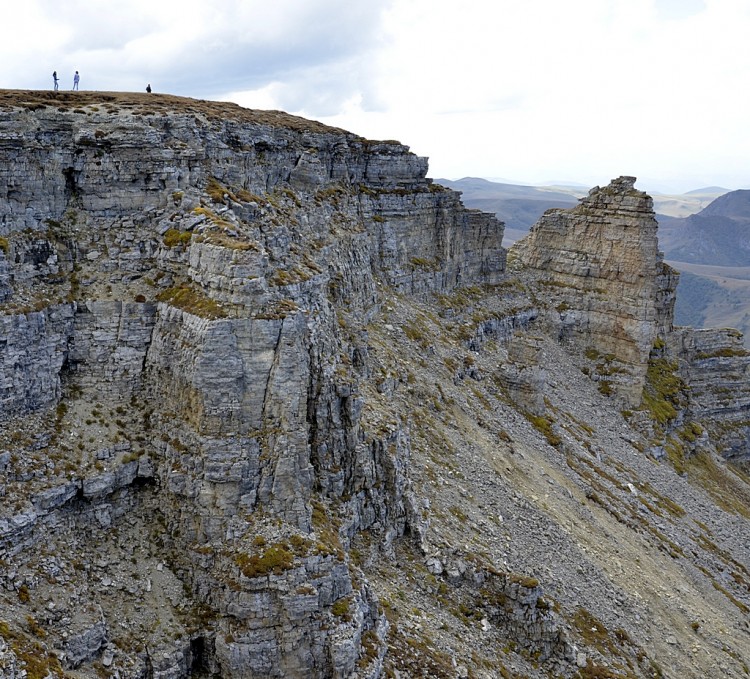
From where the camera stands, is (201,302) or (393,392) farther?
(393,392)

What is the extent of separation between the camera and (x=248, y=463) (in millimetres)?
39062

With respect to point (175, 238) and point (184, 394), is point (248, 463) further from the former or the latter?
point (175, 238)

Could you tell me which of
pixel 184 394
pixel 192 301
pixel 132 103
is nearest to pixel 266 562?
pixel 184 394

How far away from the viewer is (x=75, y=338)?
4184 centimetres

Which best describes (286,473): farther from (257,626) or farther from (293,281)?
(293,281)

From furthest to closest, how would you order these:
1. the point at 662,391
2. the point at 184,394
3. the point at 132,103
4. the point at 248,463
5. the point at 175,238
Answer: the point at 662,391 < the point at 132,103 < the point at 175,238 < the point at 184,394 < the point at 248,463

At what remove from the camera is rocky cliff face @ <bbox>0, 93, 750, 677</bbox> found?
3797 centimetres

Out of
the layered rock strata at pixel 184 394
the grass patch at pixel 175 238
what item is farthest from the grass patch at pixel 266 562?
the grass patch at pixel 175 238

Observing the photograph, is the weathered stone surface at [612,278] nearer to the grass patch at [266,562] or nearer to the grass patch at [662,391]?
the grass patch at [662,391]

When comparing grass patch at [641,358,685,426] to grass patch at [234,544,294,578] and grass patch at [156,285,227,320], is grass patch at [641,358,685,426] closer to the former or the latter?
grass patch at [234,544,294,578]

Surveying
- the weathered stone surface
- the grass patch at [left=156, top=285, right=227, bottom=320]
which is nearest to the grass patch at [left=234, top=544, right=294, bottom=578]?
the grass patch at [left=156, top=285, right=227, bottom=320]

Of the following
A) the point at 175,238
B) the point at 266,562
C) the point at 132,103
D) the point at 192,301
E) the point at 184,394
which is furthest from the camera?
the point at 132,103

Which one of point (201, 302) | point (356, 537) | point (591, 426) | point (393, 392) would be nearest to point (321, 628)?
point (356, 537)

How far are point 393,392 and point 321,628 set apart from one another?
25.5 metres
